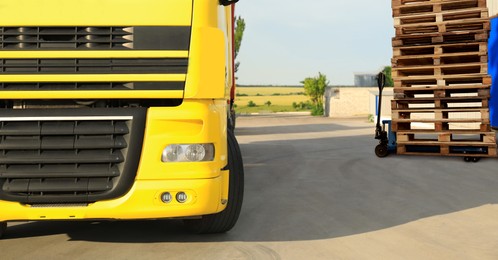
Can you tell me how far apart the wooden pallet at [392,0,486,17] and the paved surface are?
13.1 feet

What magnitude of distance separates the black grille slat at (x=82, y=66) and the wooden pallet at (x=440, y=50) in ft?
29.9

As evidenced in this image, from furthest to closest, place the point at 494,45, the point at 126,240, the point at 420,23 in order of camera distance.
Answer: the point at 494,45, the point at 420,23, the point at 126,240

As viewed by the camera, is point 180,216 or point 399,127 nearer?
point 180,216

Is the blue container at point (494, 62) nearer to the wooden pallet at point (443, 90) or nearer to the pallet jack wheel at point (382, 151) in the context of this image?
the wooden pallet at point (443, 90)

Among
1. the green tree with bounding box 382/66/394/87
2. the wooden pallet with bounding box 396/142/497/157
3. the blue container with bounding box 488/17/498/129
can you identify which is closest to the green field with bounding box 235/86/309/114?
the green tree with bounding box 382/66/394/87

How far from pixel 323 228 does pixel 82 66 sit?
301cm

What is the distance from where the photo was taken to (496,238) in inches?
Answer: 230

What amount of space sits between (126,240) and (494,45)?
11.9m

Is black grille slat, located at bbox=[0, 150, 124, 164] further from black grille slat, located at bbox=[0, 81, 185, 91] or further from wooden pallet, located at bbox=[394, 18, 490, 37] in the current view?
wooden pallet, located at bbox=[394, 18, 490, 37]

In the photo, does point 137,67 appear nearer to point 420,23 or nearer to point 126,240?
point 126,240

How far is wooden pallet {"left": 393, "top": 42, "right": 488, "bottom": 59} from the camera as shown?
40.3 ft

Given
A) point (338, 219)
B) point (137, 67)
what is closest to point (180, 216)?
point (137, 67)

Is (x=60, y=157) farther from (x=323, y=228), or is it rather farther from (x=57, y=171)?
(x=323, y=228)

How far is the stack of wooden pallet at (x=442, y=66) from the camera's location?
12.4 m
